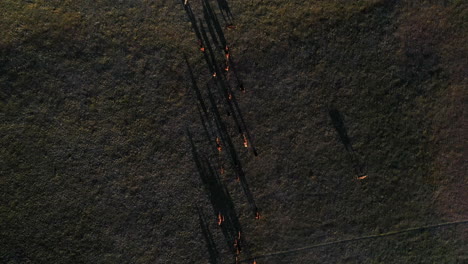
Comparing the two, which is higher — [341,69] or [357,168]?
[341,69]

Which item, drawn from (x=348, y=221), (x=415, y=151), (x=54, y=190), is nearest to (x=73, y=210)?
(x=54, y=190)

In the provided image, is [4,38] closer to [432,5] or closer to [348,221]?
[348,221]

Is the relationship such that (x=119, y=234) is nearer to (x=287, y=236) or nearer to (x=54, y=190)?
(x=54, y=190)

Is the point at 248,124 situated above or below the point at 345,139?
above

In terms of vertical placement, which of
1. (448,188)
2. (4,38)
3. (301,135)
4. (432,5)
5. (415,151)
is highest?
(4,38)

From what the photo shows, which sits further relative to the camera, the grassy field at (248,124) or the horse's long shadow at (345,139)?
the horse's long shadow at (345,139)

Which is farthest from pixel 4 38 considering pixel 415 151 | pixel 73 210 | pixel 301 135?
pixel 415 151

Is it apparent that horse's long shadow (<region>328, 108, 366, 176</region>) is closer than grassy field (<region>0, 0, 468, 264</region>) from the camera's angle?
No
